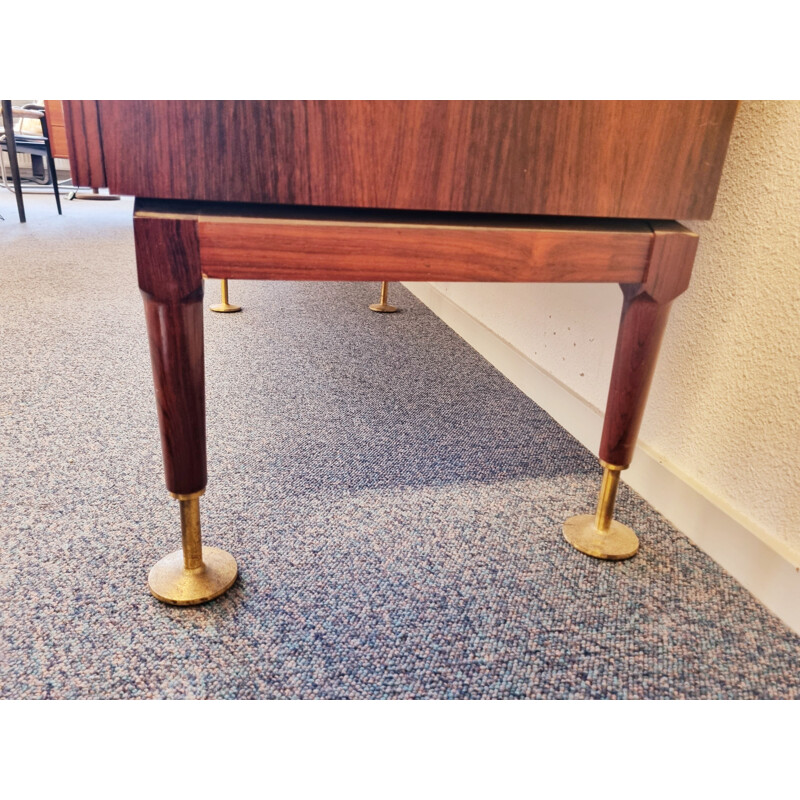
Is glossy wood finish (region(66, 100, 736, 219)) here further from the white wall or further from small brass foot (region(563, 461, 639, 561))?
small brass foot (region(563, 461, 639, 561))

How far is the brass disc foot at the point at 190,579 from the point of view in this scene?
0.54 metres

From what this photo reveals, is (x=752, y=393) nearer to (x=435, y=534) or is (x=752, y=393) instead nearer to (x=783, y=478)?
(x=783, y=478)

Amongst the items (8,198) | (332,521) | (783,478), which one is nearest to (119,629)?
(332,521)

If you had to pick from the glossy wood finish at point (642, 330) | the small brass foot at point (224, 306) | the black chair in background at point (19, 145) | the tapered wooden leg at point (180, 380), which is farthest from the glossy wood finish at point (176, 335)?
the black chair in background at point (19, 145)

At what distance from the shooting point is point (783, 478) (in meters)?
0.57

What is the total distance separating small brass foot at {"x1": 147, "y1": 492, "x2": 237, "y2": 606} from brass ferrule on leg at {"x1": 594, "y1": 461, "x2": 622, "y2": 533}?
383mm

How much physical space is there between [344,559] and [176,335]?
0.28 meters

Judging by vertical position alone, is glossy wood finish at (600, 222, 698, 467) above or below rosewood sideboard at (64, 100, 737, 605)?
below

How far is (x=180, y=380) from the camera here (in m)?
0.48

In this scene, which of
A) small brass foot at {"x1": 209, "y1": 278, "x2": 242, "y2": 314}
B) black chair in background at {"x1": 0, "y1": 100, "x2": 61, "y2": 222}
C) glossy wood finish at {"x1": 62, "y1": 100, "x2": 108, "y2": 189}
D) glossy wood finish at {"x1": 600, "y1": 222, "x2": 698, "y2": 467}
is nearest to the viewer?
glossy wood finish at {"x1": 62, "y1": 100, "x2": 108, "y2": 189}

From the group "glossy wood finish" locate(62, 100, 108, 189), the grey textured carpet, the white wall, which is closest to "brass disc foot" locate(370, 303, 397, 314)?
the grey textured carpet

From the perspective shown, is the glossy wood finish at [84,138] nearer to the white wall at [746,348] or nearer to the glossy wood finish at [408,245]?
the glossy wood finish at [408,245]

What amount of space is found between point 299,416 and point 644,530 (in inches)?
19.9

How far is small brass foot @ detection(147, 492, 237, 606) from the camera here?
540 mm
